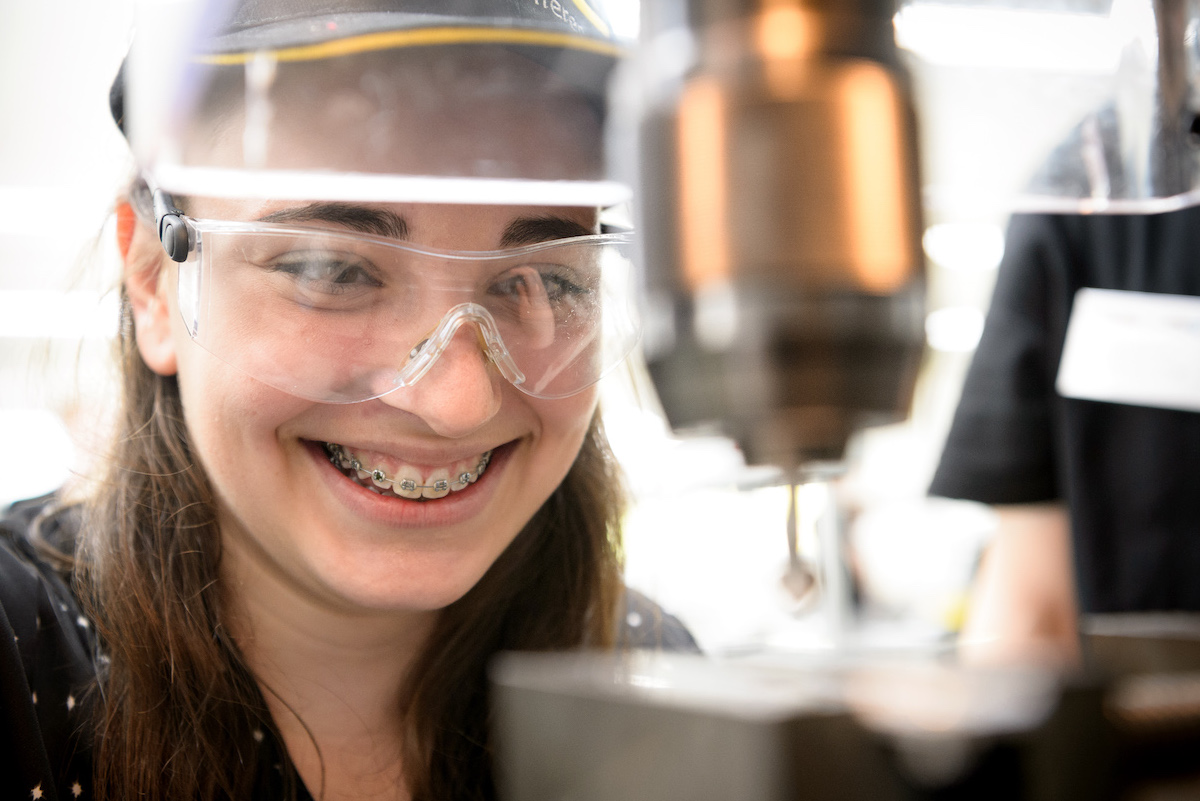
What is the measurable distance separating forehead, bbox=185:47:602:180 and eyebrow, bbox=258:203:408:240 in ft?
0.64

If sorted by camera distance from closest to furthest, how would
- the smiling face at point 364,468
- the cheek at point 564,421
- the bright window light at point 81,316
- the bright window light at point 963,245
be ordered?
the bright window light at point 963,245 < the smiling face at point 364,468 < the cheek at point 564,421 < the bright window light at point 81,316

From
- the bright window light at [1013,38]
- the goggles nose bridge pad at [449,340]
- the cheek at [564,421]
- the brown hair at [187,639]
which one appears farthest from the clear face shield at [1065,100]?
the brown hair at [187,639]

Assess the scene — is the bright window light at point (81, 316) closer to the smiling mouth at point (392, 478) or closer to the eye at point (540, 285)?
the smiling mouth at point (392, 478)

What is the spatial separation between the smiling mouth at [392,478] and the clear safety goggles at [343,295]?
0.64 feet

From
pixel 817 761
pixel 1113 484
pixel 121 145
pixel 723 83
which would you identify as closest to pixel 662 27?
pixel 723 83

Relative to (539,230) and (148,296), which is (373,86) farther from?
(148,296)

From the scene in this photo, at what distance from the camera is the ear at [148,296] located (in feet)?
3.22

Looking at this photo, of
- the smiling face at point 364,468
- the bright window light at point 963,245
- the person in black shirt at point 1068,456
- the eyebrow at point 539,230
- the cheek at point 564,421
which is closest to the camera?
the bright window light at point 963,245

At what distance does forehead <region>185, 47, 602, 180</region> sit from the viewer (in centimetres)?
48

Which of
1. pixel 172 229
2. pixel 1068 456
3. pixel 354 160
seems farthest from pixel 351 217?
pixel 1068 456

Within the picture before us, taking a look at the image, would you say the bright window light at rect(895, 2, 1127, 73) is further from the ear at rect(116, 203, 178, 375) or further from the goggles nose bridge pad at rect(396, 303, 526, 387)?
the ear at rect(116, 203, 178, 375)

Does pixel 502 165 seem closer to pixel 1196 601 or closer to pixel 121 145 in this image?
pixel 121 145

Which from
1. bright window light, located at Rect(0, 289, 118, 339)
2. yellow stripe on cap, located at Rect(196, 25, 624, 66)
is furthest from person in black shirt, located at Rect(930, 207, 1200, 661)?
bright window light, located at Rect(0, 289, 118, 339)

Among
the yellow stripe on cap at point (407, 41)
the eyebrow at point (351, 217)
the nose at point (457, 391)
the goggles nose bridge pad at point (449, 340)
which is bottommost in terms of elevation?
the nose at point (457, 391)
